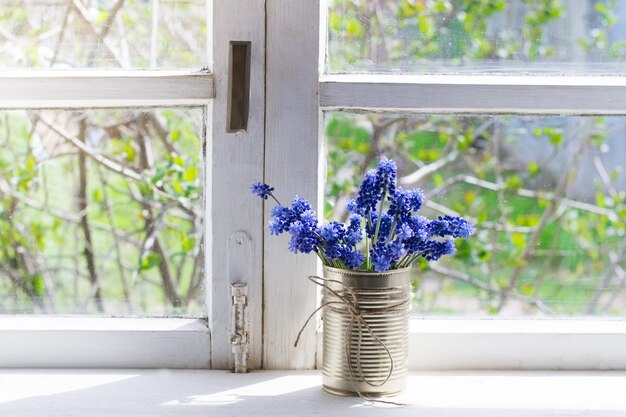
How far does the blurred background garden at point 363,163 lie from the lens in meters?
1.58

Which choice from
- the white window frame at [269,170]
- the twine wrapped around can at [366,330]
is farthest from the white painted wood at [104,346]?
the twine wrapped around can at [366,330]

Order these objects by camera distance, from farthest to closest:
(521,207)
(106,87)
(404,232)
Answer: (521,207) < (106,87) < (404,232)

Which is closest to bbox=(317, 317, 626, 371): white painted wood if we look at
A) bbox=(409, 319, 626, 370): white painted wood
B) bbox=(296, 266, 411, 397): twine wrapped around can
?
bbox=(409, 319, 626, 370): white painted wood

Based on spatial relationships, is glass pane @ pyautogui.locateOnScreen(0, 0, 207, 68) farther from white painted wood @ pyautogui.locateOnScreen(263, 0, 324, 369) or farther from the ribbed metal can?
the ribbed metal can

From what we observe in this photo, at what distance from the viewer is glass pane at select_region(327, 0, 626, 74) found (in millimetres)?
1581

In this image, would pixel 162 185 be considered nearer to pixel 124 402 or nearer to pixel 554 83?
pixel 124 402

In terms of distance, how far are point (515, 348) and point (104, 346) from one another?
70 centimetres

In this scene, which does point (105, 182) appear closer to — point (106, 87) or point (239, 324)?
point (106, 87)

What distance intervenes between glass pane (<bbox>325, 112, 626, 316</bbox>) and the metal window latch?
8.3 inches

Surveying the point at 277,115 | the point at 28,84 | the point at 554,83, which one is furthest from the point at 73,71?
the point at 554,83

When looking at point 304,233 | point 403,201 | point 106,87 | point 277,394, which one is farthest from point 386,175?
point 106,87

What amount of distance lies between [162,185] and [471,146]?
545mm

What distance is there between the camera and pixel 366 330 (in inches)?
56.6

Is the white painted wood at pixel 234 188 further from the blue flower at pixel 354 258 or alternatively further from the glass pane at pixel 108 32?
the blue flower at pixel 354 258
